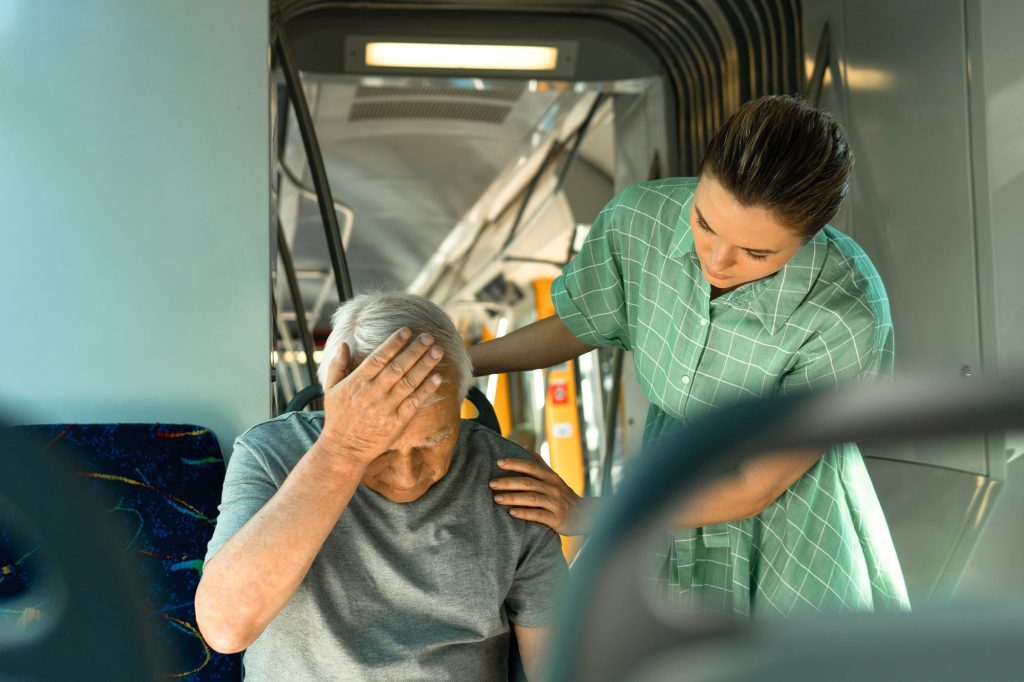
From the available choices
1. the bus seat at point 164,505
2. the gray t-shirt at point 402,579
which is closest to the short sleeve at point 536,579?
the gray t-shirt at point 402,579

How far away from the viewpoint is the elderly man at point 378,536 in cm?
173

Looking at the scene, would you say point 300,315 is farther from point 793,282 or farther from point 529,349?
point 793,282

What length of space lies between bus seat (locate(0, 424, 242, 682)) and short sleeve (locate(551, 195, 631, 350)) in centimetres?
87

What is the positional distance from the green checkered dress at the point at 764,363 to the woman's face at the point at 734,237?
20 centimetres

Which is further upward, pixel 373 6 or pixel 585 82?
pixel 373 6

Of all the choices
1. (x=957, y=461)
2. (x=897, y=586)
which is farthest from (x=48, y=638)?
(x=957, y=461)

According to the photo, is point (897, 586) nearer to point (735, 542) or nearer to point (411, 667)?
point (735, 542)

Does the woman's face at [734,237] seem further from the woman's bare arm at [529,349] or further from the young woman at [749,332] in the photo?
the woman's bare arm at [529,349]

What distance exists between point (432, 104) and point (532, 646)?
4650mm

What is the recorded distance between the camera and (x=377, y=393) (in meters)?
1.81

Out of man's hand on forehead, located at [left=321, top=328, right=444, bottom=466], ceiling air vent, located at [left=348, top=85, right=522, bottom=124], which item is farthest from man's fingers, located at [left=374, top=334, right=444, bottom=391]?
ceiling air vent, located at [left=348, top=85, right=522, bottom=124]

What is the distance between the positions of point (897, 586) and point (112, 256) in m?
1.87

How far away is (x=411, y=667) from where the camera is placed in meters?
1.94

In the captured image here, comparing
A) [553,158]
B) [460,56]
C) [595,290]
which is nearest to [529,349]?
[595,290]
